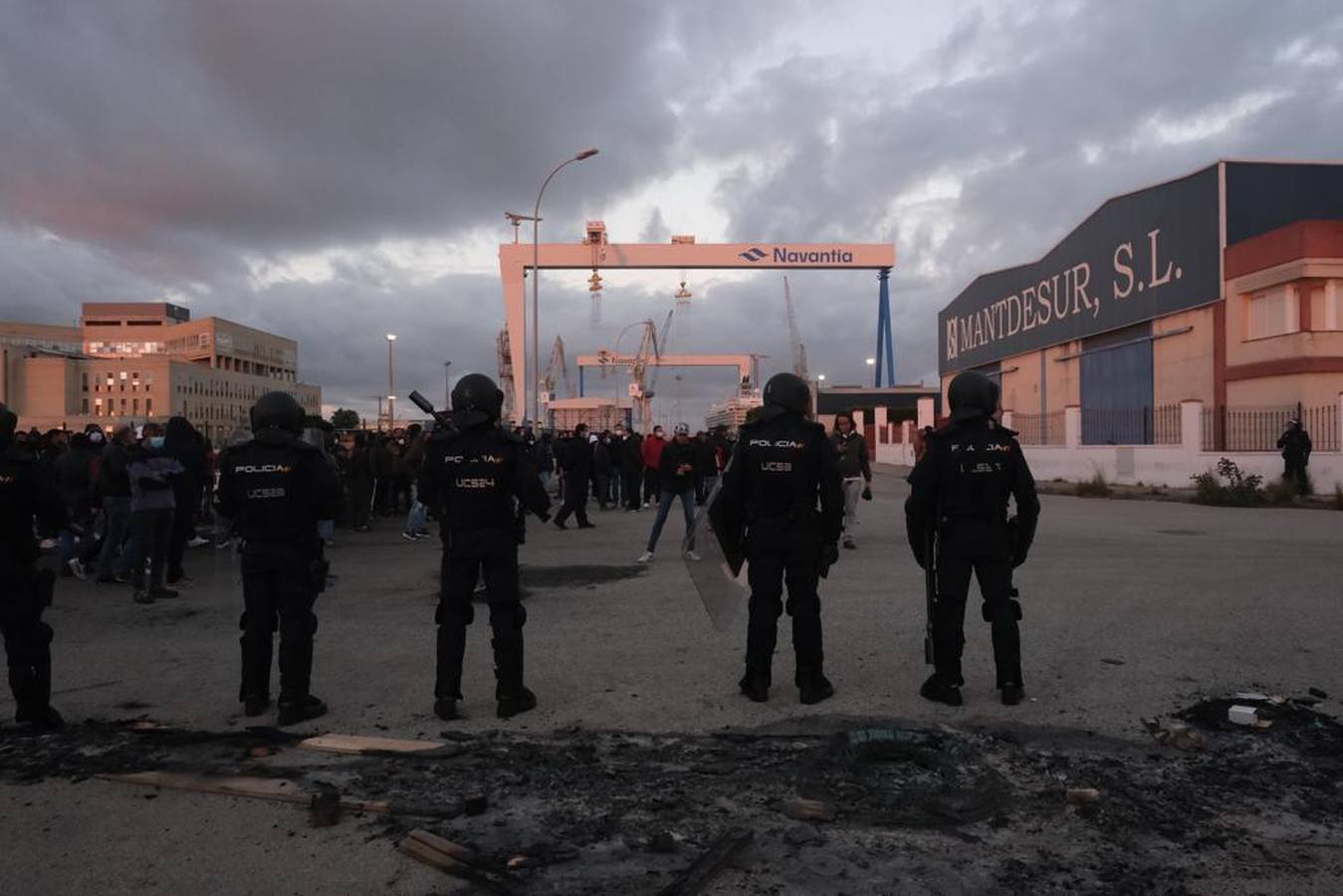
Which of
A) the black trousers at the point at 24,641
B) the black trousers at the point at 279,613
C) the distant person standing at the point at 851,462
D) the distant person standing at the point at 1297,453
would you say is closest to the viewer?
the black trousers at the point at 24,641

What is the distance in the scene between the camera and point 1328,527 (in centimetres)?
1405

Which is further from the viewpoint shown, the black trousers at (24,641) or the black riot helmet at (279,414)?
the black riot helmet at (279,414)

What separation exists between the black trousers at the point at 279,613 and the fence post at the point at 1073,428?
85.4 ft

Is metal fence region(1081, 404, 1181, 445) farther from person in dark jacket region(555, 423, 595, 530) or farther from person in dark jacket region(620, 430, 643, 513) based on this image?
person in dark jacket region(555, 423, 595, 530)

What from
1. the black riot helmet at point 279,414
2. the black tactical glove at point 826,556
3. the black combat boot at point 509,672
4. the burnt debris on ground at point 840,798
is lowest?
the burnt debris on ground at point 840,798

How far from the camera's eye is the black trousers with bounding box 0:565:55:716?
4.62 metres

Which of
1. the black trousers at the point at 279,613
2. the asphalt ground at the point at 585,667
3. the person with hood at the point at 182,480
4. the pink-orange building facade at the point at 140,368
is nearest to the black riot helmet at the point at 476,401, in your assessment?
the black trousers at the point at 279,613

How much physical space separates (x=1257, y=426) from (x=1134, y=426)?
13.5 feet

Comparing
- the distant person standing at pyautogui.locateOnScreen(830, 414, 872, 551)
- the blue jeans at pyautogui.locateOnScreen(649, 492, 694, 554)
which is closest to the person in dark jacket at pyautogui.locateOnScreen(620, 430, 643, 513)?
the blue jeans at pyautogui.locateOnScreen(649, 492, 694, 554)

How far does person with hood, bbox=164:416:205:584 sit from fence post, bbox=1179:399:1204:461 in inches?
844

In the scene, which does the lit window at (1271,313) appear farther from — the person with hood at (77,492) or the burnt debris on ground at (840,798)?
the person with hood at (77,492)

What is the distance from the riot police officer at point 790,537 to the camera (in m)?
5.08

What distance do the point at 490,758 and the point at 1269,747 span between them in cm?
356

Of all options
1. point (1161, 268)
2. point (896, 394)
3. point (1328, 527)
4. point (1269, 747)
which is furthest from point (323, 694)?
point (896, 394)
